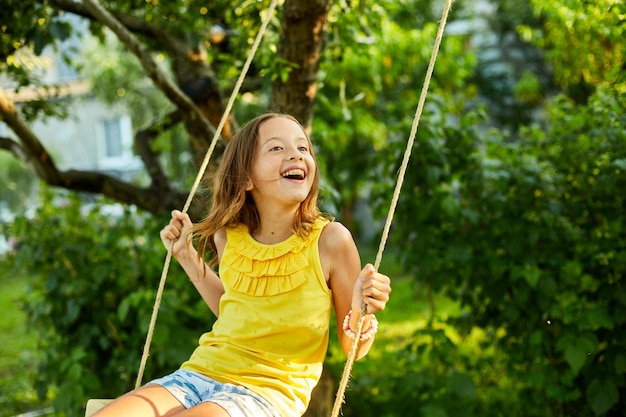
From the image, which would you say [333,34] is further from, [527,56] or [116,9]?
[527,56]

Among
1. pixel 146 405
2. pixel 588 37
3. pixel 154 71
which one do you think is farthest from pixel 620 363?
pixel 588 37

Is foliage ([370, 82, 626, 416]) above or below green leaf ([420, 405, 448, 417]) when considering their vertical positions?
above

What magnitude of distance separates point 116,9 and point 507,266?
2.24 metres

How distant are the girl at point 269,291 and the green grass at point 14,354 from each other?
7.04 ft

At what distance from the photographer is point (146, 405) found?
72.4 inches

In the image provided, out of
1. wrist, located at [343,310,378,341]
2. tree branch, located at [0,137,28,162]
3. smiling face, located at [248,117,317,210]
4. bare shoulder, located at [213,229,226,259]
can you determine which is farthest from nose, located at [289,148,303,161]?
tree branch, located at [0,137,28,162]

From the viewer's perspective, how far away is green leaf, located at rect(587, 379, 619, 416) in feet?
9.71

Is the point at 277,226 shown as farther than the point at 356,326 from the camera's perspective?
Yes

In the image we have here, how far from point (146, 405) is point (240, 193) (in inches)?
24.8

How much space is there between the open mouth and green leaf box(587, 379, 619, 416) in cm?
166

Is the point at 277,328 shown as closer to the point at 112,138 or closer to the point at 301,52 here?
the point at 301,52

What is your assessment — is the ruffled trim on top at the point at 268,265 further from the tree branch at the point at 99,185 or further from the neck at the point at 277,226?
the tree branch at the point at 99,185

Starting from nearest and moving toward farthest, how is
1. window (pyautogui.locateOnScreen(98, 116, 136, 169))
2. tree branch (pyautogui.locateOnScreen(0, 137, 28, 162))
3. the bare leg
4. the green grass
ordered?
the bare leg, tree branch (pyautogui.locateOnScreen(0, 137, 28, 162)), the green grass, window (pyautogui.locateOnScreen(98, 116, 136, 169))

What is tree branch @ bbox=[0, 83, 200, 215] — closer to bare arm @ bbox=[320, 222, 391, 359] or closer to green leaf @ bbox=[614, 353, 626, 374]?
bare arm @ bbox=[320, 222, 391, 359]
